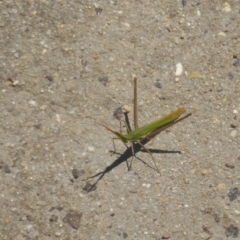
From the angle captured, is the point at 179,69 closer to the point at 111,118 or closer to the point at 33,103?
the point at 111,118

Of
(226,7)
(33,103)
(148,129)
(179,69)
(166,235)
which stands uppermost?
(226,7)

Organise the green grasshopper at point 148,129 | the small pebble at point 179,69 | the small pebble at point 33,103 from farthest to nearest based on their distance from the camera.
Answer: the small pebble at point 179,69, the small pebble at point 33,103, the green grasshopper at point 148,129

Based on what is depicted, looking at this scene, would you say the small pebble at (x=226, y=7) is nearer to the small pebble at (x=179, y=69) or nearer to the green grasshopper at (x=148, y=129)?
the small pebble at (x=179, y=69)

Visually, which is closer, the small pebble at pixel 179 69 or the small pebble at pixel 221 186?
the small pebble at pixel 221 186

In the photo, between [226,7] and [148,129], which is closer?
[148,129]

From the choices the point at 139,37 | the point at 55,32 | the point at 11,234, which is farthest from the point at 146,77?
the point at 11,234

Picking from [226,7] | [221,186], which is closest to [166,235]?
[221,186]

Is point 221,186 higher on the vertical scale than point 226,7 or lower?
lower

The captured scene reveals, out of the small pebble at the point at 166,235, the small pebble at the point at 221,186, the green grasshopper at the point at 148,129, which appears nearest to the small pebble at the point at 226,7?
the green grasshopper at the point at 148,129
